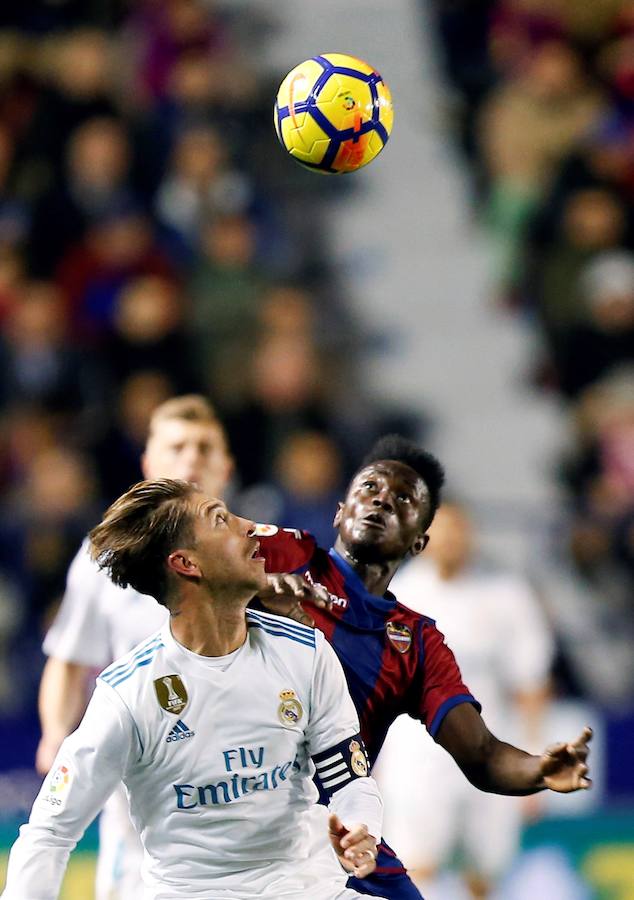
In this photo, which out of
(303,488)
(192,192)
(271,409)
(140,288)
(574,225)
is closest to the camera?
(303,488)

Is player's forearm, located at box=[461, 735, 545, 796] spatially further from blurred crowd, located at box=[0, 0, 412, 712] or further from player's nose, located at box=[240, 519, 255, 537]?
blurred crowd, located at box=[0, 0, 412, 712]

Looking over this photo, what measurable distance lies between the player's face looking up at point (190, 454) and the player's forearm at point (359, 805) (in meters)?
1.75

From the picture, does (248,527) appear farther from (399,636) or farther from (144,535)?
(399,636)

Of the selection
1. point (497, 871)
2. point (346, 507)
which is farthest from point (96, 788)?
point (497, 871)

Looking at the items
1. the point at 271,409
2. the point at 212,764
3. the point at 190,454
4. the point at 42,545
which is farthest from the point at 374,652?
the point at 271,409

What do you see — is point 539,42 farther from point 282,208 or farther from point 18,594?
point 18,594

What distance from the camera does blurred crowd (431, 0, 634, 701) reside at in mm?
8180

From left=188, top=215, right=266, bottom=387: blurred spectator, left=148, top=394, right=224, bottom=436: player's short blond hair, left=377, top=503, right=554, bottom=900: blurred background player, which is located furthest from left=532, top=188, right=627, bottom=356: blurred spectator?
left=148, top=394, right=224, bottom=436: player's short blond hair

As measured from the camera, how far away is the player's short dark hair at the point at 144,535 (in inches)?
144

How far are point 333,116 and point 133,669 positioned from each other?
2.21 meters

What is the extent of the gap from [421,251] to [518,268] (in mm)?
830

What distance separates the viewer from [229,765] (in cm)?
359

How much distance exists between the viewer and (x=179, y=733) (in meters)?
3.57

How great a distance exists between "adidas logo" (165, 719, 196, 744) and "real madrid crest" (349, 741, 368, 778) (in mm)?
383
